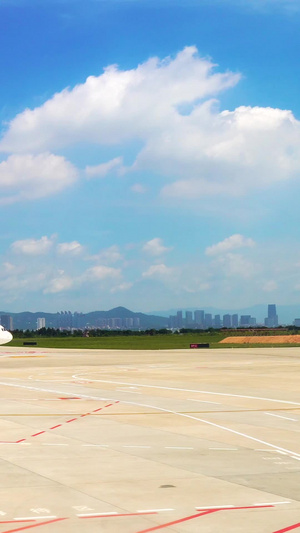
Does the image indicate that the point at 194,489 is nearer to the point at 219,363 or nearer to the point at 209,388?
the point at 209,388

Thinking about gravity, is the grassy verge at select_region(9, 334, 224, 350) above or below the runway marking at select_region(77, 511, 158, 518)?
above

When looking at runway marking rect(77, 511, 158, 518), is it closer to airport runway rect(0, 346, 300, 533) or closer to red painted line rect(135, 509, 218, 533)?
airport runway rect(0, 346, 300, 533)

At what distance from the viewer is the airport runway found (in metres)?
14.1

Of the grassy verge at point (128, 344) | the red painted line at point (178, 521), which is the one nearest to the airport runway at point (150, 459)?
the red painted line at point (178, 521)

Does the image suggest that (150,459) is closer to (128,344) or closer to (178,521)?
(178,521)

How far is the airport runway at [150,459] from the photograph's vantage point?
14.1m

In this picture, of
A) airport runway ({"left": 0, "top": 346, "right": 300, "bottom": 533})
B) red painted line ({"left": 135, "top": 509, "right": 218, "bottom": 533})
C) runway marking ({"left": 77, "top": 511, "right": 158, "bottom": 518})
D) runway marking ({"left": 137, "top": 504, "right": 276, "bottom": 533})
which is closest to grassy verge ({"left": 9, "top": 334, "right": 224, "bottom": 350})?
airport runway ({"left": 0, "top": 346, "right": 300, "bottom": 533})

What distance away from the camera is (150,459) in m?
20.0

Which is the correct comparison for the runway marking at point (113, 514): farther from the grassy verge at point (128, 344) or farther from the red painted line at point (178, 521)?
the grassy verge at point (128, 344)

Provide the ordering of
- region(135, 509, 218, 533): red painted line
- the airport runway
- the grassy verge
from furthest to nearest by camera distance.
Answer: the grassy verge → the airport runway → region(135, 509, 218, 533): red painted line

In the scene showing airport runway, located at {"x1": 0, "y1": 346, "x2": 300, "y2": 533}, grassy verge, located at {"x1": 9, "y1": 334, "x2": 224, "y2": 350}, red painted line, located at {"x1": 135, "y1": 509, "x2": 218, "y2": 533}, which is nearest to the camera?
red painted line, located at {"x1": 135, "y1": 509, "x2": 218, "y2": 533}

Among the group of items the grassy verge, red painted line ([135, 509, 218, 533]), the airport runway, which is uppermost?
the grassy verge

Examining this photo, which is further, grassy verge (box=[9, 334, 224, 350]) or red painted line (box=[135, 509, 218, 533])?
grassy verge (box=[9, 334, 224, 350])

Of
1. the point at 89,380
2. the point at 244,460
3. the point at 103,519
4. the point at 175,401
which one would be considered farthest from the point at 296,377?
the point at 103,519
